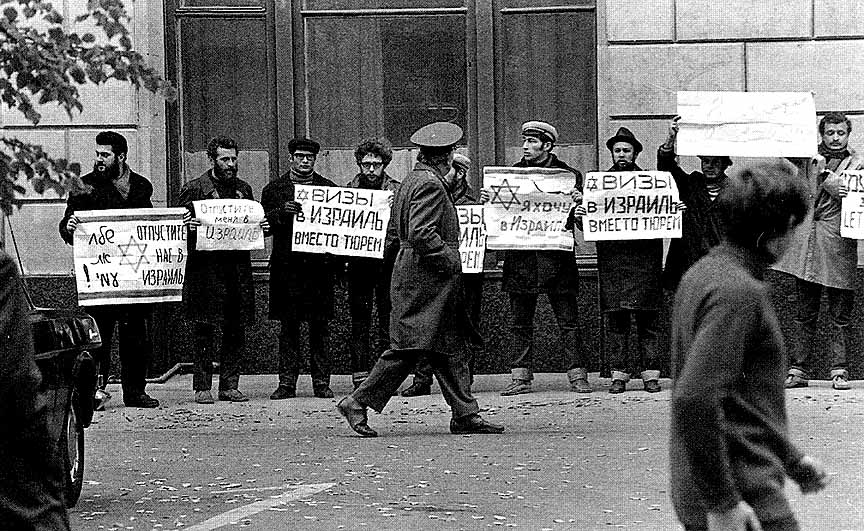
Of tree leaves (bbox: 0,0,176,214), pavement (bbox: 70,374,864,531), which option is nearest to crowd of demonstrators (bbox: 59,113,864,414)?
pavement (bbox: 70,374,864,531)

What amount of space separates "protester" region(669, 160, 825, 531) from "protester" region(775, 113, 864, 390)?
8731 millimetres

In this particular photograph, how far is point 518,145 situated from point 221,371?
11.8 ft

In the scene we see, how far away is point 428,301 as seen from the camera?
10242mm

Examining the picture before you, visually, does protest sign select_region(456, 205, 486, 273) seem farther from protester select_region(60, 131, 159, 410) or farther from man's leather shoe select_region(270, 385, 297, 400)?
protester select_region(60, 131, 159, 410)

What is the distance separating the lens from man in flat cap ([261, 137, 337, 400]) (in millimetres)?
12273

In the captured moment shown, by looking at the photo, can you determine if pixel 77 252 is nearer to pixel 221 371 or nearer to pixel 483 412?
pixel 221 371

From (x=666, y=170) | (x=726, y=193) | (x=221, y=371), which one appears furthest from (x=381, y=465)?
(x=726, y=193)

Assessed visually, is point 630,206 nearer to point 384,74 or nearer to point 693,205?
point 693,205

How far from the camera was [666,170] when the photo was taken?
41.1 ft

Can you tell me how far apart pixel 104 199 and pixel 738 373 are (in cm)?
913

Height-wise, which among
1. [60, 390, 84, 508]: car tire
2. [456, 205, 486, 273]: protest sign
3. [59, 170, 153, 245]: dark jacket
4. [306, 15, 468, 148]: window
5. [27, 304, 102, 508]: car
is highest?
[306, 15, 468, 148]: window

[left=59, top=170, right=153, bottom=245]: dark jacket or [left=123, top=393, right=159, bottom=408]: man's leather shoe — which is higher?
[left=59, top=170, right=153, bottom=245]: dark jacket

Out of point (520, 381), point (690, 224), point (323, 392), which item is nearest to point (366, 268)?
point (323, 392)

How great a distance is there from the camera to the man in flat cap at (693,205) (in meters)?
12.3
